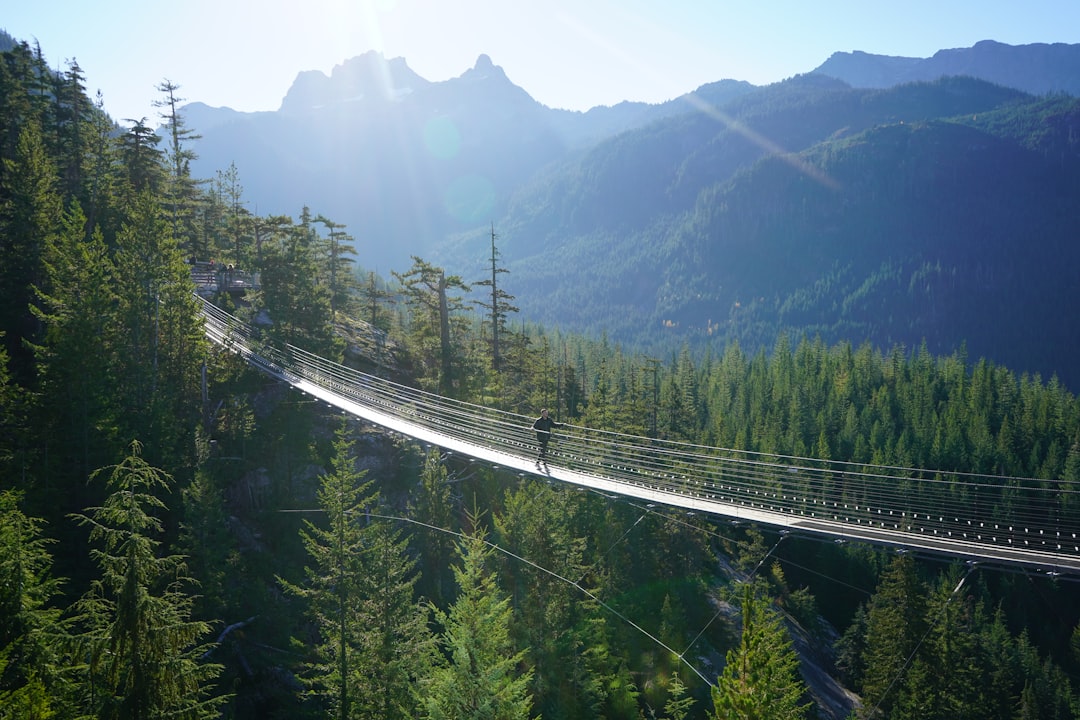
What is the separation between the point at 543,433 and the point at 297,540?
1004cm

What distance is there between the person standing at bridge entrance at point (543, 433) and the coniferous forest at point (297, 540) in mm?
1290

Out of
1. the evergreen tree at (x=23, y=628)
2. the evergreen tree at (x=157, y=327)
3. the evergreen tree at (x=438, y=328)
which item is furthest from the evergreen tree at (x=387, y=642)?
the evergreen tree at (x=438, y=328)

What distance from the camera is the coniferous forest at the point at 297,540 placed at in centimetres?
979

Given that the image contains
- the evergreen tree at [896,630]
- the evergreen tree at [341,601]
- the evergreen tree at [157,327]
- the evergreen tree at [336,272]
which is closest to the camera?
the evergreen tree at [341,601]

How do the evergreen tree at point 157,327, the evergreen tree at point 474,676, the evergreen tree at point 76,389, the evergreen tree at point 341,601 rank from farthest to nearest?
the evergreen tree at point 157,327
the evergreen tree at point 76,389
the evergreen tree at point 341,601
the evergreen tree at point 474,676

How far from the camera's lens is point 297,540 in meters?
21.8

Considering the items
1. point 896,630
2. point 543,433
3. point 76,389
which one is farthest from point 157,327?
point 896,630

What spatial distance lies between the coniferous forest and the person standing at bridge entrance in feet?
4.23

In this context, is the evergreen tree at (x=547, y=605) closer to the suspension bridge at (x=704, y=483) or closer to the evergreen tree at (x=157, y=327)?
the suspension bridge at (x=704, y=483)

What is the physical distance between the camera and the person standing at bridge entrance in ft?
57.4

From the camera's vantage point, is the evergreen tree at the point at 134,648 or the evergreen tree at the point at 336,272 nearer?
the evergreen tree at the point at 134,648

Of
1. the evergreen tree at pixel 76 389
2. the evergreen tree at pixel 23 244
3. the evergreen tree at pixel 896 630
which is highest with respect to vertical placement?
the evergreen tree at pixel 23 244

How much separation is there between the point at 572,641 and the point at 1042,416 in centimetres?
7472

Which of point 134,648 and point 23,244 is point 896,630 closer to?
point 134,648
